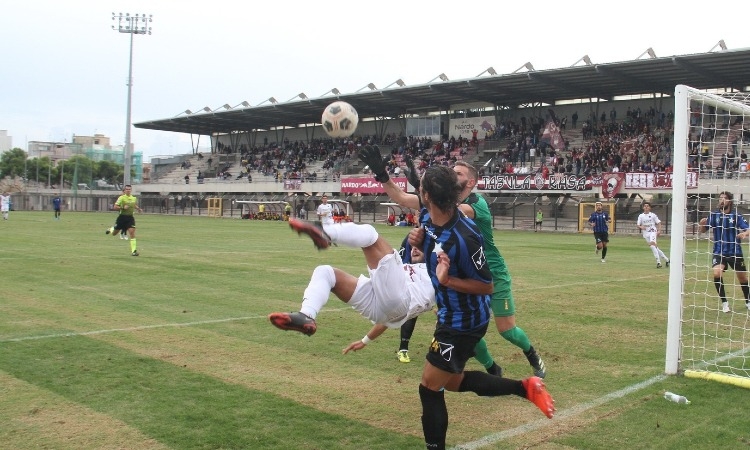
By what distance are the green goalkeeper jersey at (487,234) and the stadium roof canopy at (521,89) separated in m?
35.6

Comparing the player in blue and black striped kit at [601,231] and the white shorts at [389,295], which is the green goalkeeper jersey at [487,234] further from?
the player in blue and black striped kit at [601,231]

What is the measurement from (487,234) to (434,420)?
2.34 m

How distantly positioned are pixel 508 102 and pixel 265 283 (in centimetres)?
4288

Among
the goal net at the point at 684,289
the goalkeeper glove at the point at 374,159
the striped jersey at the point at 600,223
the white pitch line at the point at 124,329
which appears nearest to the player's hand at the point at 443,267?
the goalkeeper glove at the point at 374,159

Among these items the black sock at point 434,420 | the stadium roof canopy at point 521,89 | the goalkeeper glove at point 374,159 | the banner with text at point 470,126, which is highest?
the stadium roof canopy at point 521,89

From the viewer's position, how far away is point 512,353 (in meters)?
8.05

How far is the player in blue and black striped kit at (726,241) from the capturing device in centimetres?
1123

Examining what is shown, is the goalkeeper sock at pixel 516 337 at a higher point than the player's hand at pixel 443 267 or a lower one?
lower

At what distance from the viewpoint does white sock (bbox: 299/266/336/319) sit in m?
4.87

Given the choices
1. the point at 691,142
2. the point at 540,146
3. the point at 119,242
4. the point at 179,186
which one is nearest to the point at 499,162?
the point at 540,146

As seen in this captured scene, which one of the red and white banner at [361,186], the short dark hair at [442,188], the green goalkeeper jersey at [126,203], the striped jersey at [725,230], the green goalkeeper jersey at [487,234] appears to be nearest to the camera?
the short dark hair at [442,188]

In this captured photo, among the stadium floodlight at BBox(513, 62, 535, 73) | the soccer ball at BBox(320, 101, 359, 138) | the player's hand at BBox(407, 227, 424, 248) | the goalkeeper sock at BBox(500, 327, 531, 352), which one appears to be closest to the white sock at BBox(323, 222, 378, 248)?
the player's hand at BBox(407, 227, 424, 248)

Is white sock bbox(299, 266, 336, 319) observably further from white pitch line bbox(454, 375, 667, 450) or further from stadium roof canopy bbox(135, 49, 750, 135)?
stadium roof canopy bbox(135, 49, 750, 135)

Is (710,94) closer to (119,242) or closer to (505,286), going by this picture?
(505,286)
